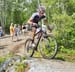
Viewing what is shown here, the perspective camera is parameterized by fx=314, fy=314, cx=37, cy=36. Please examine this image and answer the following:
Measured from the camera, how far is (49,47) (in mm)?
10352

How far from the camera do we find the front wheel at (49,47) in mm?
10172

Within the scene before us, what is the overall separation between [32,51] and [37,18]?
157cm

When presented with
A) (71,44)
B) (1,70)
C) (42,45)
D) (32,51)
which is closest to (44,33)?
(42,45)

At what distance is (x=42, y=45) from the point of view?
10633mm

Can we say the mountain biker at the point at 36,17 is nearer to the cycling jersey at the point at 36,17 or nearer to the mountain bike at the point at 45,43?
the cycling jersey at the point at 36,17

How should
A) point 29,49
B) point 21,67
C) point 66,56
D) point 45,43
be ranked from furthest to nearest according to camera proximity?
point 66,56 → point 29,49 → point 45,43 → point 21,67

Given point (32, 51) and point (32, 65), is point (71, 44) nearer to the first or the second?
point (32, 51)

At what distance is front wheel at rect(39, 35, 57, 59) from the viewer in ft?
33.4

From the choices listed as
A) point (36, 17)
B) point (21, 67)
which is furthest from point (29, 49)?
point (21, 67)

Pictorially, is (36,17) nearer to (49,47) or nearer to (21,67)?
(49,47)

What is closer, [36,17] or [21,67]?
[21,67]

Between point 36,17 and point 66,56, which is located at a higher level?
point 36,17

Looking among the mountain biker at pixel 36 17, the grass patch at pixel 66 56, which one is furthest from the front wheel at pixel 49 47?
the grass patch at pixel 66 56

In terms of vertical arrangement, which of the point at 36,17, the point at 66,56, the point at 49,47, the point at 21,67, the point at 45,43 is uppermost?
the point at 36,17
